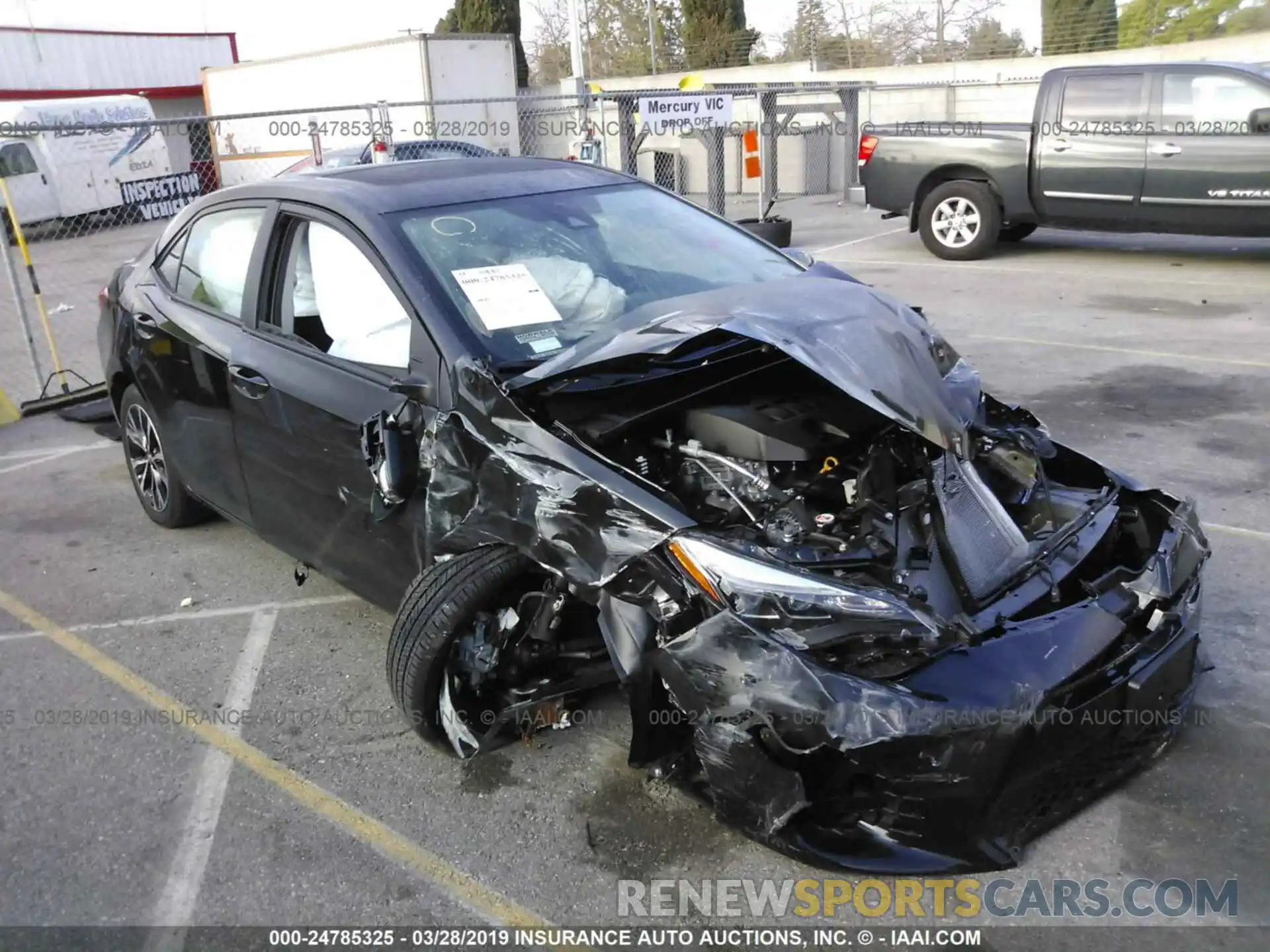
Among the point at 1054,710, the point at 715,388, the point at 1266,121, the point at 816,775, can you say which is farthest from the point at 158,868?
the point at 1266,121

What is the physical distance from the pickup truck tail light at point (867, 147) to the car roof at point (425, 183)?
25.8 ft

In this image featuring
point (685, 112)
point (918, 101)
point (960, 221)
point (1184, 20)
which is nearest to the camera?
point (960, 221)

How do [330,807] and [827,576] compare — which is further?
[330,807]

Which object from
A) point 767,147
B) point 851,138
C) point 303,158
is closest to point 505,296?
point 767,147

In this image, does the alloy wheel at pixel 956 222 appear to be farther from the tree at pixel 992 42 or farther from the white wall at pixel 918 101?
the tree at pixel 992 42

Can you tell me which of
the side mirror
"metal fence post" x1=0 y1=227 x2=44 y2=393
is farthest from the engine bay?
"metal fence post" x1=0 y1=227 x2=44 y2=393

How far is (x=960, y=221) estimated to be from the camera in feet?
36.3

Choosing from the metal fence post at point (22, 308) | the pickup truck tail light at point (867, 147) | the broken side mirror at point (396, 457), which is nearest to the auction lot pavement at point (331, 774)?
the broken side mirror at point (396, 457)

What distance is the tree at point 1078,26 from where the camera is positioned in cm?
2423

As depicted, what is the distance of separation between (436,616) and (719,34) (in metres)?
33.8

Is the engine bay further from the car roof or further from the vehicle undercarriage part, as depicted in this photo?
the car roof

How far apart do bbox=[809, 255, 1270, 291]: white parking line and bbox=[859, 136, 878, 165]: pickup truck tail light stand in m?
1.09

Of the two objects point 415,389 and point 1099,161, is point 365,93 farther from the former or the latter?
point 415,389

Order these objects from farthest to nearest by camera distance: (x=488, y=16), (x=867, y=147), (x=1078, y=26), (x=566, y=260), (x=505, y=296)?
(x=488, y=16)
(x=1078, y=26)
(x=867, y=147)
(x=566, y=260)
(x=505, y=296)
